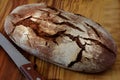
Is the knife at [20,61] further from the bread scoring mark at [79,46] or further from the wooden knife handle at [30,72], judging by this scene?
the bread scoring mark at [79,46]

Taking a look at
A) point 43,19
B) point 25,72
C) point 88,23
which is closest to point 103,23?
point 88,23

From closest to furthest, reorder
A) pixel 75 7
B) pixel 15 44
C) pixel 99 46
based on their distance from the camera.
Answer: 1. pixel 99 46
2. pixel 15 44
3. pixel 75 7

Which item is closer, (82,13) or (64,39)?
(64,39)

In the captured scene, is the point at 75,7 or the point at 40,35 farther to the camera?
the point at 75,7

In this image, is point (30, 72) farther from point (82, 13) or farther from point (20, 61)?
point (82, 13)

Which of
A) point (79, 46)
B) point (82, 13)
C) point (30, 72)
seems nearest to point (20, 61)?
point (30, 72)

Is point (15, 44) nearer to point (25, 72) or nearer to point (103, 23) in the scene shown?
point (25, 72)

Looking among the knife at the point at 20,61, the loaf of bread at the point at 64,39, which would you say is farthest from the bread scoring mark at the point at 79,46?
the knife at the point at 20,61

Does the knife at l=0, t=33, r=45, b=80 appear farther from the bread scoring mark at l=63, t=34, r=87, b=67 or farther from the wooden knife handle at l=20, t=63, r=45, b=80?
the bread scoring mark at l=63, t=34, r=87, b=67
